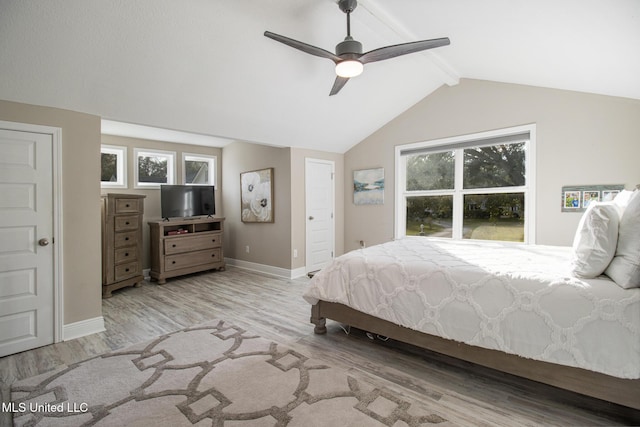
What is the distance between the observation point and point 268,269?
5.21m

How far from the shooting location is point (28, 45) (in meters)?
2.18

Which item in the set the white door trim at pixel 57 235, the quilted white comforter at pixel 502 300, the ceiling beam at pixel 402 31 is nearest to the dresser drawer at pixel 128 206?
the white door trim at pixel 57 235

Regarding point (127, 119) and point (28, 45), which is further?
point (127, 119)

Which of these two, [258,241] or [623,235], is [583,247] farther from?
[258,241]

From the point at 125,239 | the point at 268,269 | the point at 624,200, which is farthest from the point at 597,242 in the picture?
the point at 125,239

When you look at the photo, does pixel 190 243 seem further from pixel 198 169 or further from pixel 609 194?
pixel 609 194

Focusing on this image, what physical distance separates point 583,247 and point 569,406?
0.96 m

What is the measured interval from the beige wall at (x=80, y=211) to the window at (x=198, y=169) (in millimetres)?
2753

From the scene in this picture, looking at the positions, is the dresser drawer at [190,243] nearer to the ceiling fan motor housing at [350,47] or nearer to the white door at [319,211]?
the white door at [319,211]

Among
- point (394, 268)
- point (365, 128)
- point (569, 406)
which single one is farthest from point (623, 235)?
point (365, 128)

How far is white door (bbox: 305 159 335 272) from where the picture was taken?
5.11m

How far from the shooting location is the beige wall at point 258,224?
194 inches

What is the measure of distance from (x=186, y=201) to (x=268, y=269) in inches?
71.9

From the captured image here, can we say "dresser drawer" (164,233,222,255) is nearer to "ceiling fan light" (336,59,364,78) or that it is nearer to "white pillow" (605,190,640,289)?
"ceiling fan light" (336,59,364,78)
